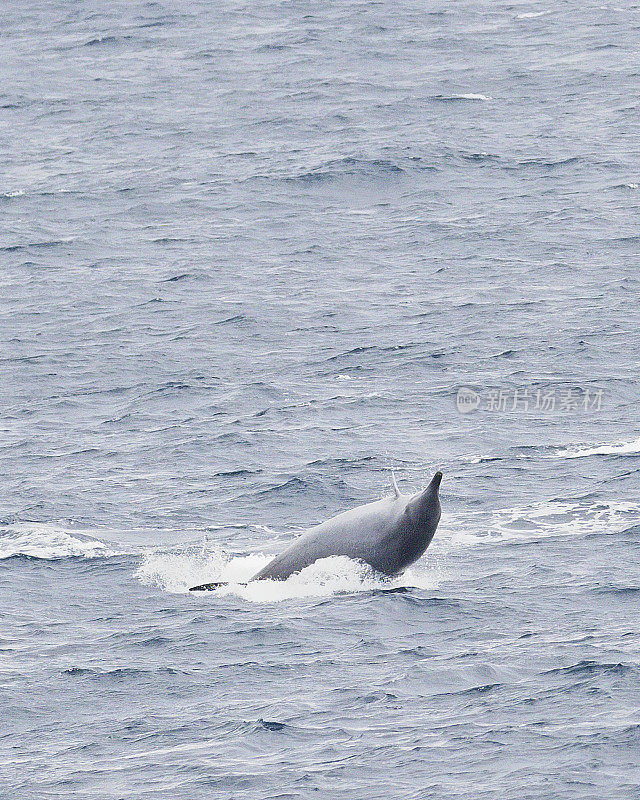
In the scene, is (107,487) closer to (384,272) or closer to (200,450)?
(200,450)

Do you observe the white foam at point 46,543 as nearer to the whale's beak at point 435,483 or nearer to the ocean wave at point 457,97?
the whale's beak at point 435,483

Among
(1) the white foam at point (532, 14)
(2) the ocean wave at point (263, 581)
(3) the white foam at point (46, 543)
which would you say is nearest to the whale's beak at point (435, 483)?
(2) the ocean wave at point (263, 581)

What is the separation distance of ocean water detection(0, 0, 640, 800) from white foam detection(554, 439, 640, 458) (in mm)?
87

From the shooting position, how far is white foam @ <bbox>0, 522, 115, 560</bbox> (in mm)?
41188

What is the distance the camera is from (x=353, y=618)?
117 feet

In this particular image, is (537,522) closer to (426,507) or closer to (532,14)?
(426,507)

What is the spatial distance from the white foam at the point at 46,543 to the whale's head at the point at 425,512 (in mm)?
8543

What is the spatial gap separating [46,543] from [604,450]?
44.8 ft

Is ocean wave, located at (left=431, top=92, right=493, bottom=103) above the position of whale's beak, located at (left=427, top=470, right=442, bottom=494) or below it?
below

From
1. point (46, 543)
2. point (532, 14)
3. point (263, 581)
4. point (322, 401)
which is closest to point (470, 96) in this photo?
point (532, 14)

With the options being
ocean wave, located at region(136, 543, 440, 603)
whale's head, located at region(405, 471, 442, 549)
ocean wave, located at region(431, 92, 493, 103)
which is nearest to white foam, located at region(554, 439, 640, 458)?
ocean wave, located at region(136, 543, 440, 603)

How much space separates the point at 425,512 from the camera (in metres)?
35.0

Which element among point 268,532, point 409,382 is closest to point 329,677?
point 268,532

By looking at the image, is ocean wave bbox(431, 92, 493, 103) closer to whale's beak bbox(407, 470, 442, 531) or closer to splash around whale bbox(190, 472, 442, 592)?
splash around whale bbox(190, 472, 442, 592)
